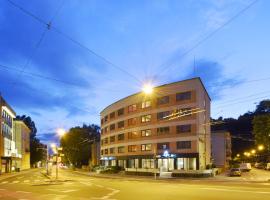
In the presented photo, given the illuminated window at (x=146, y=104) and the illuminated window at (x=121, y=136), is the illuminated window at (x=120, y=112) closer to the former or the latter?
the illuminated window at (x=121, y=136)

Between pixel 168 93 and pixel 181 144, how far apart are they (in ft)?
31.7

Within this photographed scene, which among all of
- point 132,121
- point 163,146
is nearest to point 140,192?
point 163,146

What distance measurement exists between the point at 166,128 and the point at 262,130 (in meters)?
25.5

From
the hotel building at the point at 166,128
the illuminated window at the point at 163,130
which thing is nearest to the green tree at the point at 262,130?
the hotel building at the point at 166,128

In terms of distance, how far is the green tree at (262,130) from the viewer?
51.3 m

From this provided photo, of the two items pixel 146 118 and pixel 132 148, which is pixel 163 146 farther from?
pixel 132 148

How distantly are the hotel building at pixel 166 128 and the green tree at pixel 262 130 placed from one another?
1245 centimetres

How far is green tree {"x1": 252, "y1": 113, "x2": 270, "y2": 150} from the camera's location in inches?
2019

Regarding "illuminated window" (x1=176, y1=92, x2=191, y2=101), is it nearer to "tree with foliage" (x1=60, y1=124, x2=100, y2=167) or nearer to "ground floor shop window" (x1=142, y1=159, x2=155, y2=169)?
"ground floor shop window" (x1=142, y1=159, x2=155, y2=169)

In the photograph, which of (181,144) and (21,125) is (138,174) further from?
(21,125)

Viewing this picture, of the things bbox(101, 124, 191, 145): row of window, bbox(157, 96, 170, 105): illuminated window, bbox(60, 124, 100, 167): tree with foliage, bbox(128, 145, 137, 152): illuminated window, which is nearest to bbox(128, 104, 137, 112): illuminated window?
bbox(101, 124, 191, 145): row of window

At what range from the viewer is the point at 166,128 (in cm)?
7612

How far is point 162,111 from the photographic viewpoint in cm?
7731

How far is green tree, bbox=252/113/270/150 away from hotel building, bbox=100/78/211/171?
1245cm
